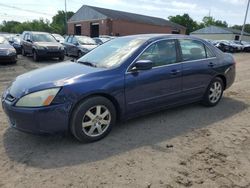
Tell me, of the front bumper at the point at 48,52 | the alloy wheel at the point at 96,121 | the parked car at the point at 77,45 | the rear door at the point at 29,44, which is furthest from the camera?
the parked car at the point at 77,45

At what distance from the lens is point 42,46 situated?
13.6m

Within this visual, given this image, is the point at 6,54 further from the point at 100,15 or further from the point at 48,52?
the point at 100,15

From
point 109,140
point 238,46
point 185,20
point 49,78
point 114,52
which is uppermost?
point 185,20

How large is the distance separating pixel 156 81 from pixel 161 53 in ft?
1.90

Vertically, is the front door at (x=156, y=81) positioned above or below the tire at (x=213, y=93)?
above

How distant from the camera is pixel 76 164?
3.38 metres

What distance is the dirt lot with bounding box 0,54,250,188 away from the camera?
3062mm

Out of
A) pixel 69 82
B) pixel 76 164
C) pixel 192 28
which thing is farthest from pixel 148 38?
pixel 192 28

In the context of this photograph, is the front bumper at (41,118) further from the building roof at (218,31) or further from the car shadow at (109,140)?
the building roof at (218,31)

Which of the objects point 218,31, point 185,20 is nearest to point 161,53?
point 218,31

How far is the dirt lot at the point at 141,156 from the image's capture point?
3.06 metres

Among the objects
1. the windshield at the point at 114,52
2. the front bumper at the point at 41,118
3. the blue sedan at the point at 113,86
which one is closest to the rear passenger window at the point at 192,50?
the blue sedan at the point at 113,86

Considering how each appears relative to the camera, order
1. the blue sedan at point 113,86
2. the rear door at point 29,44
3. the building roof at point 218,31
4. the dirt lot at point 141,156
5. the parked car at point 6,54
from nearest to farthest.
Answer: the dirt lot at point 141,156
the blue sedan at point 113,86
the parked car at point 6,54
the rear door at point 29,44
the building roof at point 218,31

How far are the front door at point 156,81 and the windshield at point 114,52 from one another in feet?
0.80
